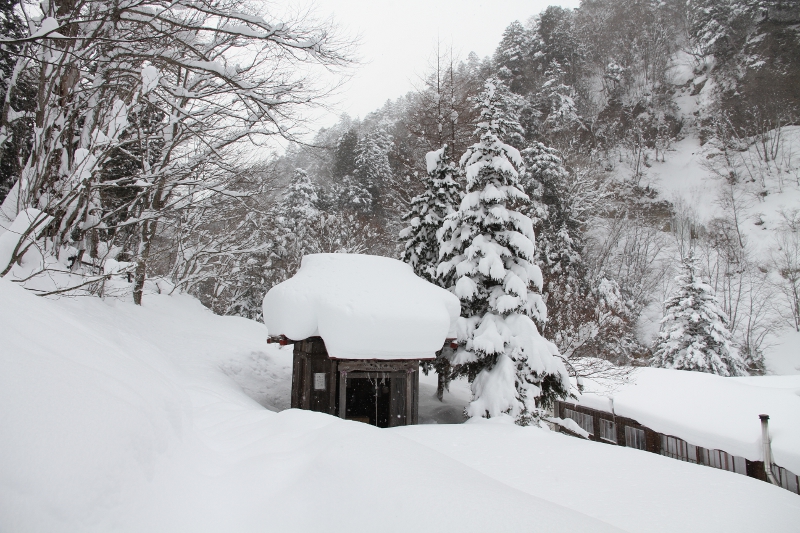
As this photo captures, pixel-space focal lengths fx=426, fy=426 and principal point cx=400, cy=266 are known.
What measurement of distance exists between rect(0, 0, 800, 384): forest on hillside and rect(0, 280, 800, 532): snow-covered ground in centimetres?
269

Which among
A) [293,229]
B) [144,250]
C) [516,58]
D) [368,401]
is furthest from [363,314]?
[516,58]

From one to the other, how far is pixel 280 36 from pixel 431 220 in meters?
8.29

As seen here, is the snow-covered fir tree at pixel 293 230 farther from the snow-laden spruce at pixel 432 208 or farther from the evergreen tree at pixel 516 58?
the evergreen tree at pixel 516 58

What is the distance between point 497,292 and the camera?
1077cm

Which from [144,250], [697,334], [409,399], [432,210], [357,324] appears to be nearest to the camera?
[357,324]

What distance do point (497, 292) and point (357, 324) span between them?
3808 millimetres

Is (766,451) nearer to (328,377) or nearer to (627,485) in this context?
(627,485)

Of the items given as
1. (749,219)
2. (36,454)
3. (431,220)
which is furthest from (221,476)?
(749,219)

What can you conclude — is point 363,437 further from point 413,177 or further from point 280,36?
point 413,177

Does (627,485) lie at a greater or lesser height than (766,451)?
greater

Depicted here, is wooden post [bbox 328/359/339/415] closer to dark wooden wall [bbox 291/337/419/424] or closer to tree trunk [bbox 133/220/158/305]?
dark wooden wall [bbox 291/337/419/424]

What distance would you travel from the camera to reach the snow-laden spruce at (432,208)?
14.5m

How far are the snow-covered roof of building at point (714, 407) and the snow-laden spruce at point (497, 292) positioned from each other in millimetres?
3992

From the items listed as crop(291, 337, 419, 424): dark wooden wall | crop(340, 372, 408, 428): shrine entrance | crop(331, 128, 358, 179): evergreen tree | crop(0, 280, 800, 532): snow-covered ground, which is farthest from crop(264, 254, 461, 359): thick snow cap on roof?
crop(331, 128, 358, 179): evergreen tree
